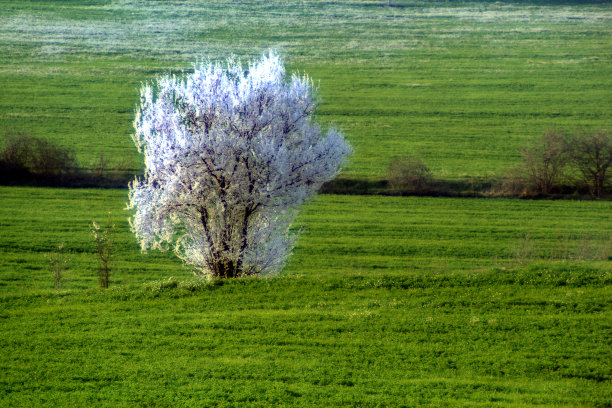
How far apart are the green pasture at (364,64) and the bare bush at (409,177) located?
2266 mm

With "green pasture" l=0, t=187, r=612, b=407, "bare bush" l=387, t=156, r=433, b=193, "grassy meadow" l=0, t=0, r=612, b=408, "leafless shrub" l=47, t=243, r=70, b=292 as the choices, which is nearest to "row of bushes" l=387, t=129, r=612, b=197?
"bare bush" l=387, t=156, r=433, b=193

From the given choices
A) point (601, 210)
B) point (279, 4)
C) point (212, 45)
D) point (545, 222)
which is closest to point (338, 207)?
point (545, 222)

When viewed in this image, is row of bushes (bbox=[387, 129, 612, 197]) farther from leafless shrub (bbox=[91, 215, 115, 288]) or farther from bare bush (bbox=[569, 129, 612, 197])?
leafless shrub (bbox=[91, 215, 115, 288])

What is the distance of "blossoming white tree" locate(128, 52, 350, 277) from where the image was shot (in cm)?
2188

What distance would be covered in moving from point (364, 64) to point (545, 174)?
Answer: 137 feet

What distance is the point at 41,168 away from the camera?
43.3m

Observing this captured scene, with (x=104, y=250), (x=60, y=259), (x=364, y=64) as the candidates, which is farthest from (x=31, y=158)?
(x=364, y=64)

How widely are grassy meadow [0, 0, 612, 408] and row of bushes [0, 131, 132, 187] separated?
158cm

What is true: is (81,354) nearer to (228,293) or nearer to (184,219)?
(228,293)

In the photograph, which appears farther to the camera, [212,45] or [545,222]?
[212,45]

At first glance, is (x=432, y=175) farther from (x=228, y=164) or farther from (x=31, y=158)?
(x=31, y=158)

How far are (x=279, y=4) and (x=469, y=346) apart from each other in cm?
9298

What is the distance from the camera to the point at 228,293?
19922mm

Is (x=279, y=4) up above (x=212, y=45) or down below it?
above
